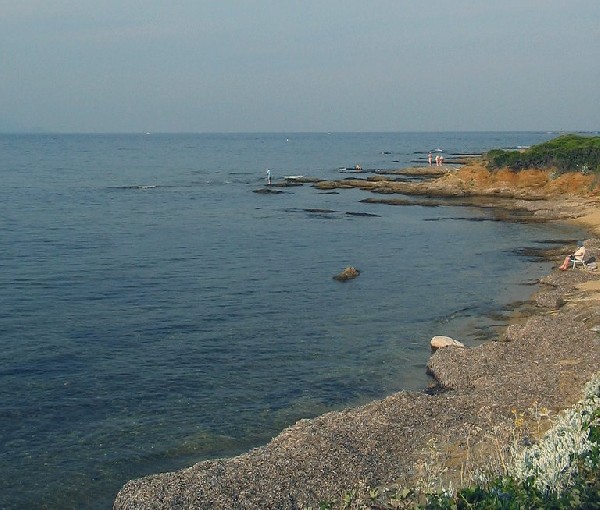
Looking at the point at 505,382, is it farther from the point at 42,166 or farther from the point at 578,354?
the point at 42,166

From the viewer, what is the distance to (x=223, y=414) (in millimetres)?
16047

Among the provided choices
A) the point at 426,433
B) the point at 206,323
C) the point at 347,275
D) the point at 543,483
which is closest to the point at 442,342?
the point at 426,433

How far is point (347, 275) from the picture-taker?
3052 cm

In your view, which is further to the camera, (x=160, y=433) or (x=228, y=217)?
(x=228, y=217)

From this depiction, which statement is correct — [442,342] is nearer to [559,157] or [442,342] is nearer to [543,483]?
[543,483]

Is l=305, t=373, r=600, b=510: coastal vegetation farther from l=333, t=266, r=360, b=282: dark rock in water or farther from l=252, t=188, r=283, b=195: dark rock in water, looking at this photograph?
l=252, t=188, r=283, b=195: dark rock in water

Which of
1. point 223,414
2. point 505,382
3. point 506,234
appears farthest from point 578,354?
point 506,234

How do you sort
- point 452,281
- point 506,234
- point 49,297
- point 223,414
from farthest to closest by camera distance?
point 506,234
point 452,281
point 49,297
point 223,414

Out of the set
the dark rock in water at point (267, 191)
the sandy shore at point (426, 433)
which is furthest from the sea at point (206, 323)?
the dark rock in water at point (267, 191)

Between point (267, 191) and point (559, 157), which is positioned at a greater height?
point (559, 157)

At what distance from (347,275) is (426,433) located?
1687 cm

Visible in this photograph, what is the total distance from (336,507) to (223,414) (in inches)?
235

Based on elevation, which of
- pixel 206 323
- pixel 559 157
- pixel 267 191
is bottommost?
pixel 206 323

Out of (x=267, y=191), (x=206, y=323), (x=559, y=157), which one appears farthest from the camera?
(x=267, y=191)
